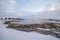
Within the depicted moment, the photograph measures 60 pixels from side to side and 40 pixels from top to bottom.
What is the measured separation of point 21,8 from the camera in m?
1.53

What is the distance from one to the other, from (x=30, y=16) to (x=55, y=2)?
0.46 metres

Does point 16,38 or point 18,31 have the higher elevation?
point 18,31

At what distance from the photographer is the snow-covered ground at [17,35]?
1420 mm

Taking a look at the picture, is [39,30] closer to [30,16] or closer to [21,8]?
[30,16]

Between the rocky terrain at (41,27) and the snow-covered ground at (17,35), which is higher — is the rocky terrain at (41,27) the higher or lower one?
the higher one

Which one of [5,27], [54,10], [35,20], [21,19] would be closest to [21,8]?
[21,19]

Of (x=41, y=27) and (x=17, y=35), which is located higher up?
(x=41, y=27)

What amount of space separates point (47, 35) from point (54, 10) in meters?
0.41

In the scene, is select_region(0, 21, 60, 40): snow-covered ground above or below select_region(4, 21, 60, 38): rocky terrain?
below

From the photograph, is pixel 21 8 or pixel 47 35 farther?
pixel 21 8

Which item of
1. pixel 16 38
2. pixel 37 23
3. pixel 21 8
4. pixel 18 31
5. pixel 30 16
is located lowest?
pixel 16 38

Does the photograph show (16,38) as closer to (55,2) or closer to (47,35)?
(47,35)

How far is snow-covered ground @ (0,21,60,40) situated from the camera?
1420 mm

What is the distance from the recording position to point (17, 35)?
149cm
